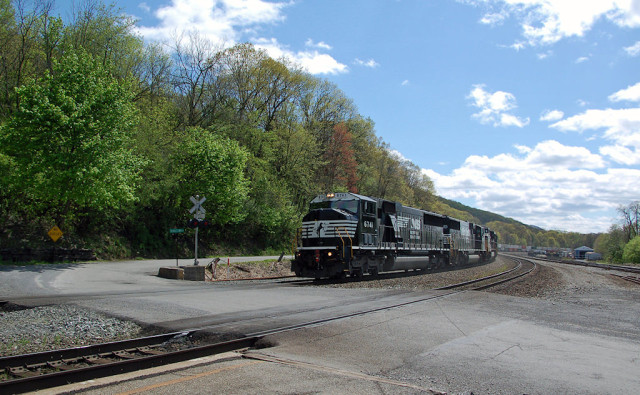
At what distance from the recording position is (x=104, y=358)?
5.72m

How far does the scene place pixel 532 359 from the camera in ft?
20.1

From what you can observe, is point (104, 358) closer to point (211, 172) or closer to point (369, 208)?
point (369, 208)

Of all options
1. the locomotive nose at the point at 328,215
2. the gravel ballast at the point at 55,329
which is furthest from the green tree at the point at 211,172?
the gravel ballast at the point at 55,329

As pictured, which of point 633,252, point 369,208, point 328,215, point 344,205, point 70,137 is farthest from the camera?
point 633,252

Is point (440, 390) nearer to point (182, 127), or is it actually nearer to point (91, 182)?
point (91, 182)

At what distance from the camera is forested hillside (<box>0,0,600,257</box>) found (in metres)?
20.4

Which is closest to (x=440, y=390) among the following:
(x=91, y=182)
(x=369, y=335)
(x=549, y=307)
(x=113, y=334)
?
(x=369, y=335)

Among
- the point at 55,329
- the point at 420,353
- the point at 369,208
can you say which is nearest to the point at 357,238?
the point at 369,208

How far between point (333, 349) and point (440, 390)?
2.10m

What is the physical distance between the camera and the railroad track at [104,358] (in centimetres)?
448

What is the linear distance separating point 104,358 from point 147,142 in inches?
1016

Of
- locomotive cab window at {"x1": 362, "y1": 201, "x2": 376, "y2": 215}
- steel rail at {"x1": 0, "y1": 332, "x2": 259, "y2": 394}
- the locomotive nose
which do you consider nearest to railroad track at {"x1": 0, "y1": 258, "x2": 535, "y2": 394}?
steel rail at {"x1": 0, "y1": 332, "x2": 259, "y2": 394}

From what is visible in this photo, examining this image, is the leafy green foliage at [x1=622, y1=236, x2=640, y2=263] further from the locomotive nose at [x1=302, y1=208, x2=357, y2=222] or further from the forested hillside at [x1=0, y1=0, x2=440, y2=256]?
the locomotive nose at [x1=302, y1=208, x2=357, y2=222]

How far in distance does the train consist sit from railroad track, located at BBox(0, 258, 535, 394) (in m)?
9.89
